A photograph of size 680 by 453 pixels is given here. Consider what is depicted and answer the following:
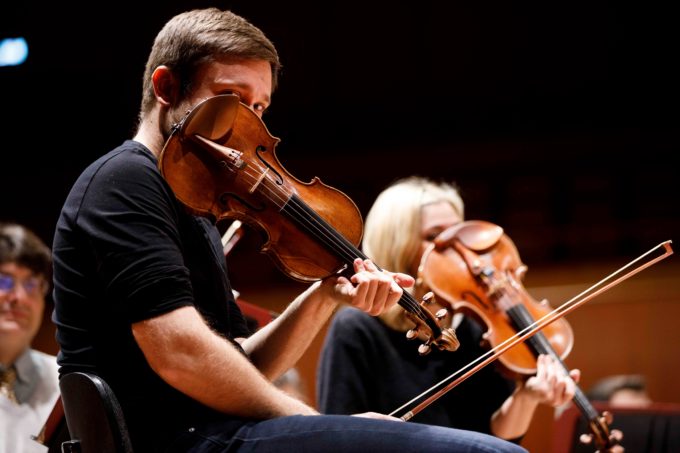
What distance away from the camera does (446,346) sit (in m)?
1.62

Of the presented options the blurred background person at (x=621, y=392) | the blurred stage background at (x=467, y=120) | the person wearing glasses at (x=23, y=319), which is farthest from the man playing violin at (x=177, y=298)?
the blurred stage background at (x=467, y=120)

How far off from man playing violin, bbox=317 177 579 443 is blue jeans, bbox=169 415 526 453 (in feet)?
3.62

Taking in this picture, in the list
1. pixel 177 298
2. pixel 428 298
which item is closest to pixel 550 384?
pixel 428 298

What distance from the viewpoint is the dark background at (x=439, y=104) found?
16.7 ft

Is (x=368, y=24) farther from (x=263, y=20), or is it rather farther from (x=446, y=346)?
(x=446, y=346)

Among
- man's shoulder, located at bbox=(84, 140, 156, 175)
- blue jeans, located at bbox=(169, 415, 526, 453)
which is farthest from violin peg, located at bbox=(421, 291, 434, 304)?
man's shoulder, located at bbox=(84, 140, 156, 175)

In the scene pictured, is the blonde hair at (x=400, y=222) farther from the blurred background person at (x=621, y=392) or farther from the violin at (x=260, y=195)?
the blurred background person at (x=621, y=392)

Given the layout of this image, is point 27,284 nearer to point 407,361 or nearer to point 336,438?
point 407,361

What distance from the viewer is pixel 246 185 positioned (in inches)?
57.8

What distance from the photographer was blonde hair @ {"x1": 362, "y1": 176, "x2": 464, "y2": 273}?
2631 mm

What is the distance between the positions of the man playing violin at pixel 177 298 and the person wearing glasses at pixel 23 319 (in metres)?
1.24

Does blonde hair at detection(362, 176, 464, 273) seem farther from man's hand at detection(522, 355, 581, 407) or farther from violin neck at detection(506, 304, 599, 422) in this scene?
man's hand at detection(522, 355, 581, 407)

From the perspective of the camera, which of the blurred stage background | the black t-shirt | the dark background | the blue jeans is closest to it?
the blue jeans

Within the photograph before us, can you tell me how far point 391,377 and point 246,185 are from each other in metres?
1.22
